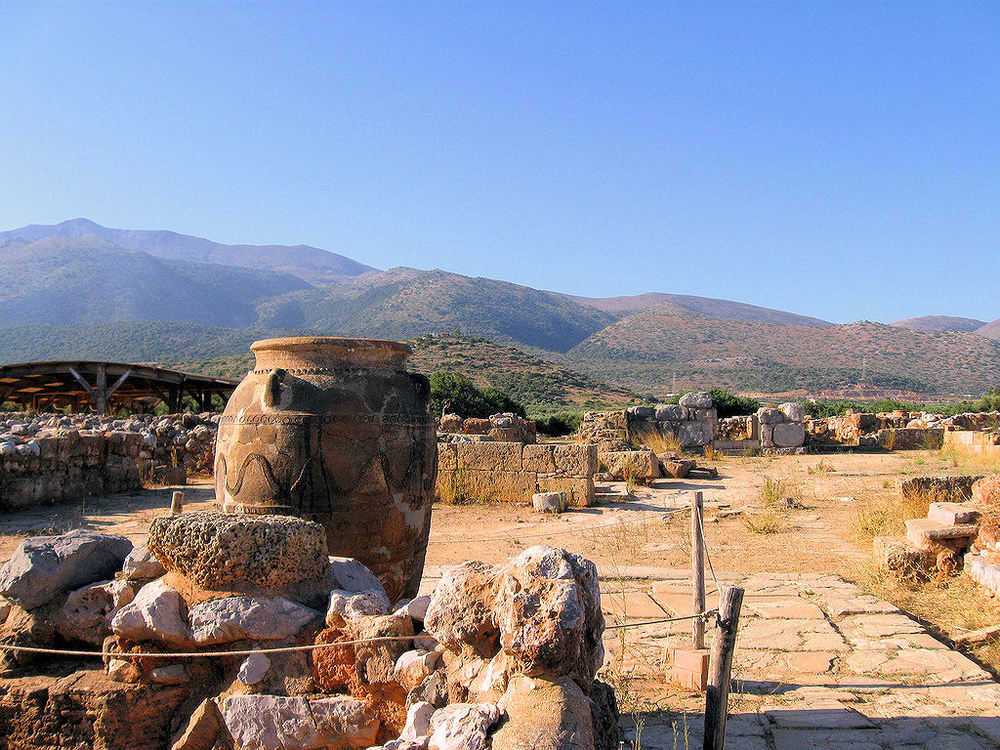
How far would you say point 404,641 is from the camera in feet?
8.47

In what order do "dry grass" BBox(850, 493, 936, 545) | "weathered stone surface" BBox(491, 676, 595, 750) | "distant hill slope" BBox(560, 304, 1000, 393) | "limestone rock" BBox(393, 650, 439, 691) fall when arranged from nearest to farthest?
"weathered stone surface" BBox(491, 676, 595, 750), "limestone rock" BBox(393, 650, 439, 691), "dry grass" BBox(850, 493, 936, 545), "distant hill slope" BBox(560, 304, 1000, 393)

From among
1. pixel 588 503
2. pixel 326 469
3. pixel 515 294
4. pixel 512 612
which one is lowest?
pixel 588 503

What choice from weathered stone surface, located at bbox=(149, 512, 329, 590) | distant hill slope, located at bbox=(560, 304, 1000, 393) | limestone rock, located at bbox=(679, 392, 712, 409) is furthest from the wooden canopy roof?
distant hill slope, located at bbox=(560, 304, 1000, 393)

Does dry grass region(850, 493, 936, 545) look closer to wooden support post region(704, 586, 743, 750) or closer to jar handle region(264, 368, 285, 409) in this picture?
wooden support post region(704, 586, 743, 750)

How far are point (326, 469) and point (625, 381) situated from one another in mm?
54709

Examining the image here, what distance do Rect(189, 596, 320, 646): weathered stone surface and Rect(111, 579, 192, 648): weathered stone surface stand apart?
5 cm

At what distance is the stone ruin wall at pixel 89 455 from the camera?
9602mm

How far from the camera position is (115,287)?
5399 inches

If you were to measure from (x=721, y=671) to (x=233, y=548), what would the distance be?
1.92 metres

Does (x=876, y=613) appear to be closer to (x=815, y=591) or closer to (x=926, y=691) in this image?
(x=815, y=591)

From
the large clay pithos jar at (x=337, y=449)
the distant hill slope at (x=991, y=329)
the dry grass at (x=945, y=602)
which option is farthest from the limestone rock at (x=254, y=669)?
the distant hill slope at (x=991, y=329)

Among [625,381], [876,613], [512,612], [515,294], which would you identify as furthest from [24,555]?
[515,294]

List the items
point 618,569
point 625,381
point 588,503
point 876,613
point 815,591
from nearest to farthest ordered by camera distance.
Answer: point 876,613, point 815,591, point 618,569, point 588,503, point 625,381

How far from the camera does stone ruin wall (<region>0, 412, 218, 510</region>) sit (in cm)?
960
